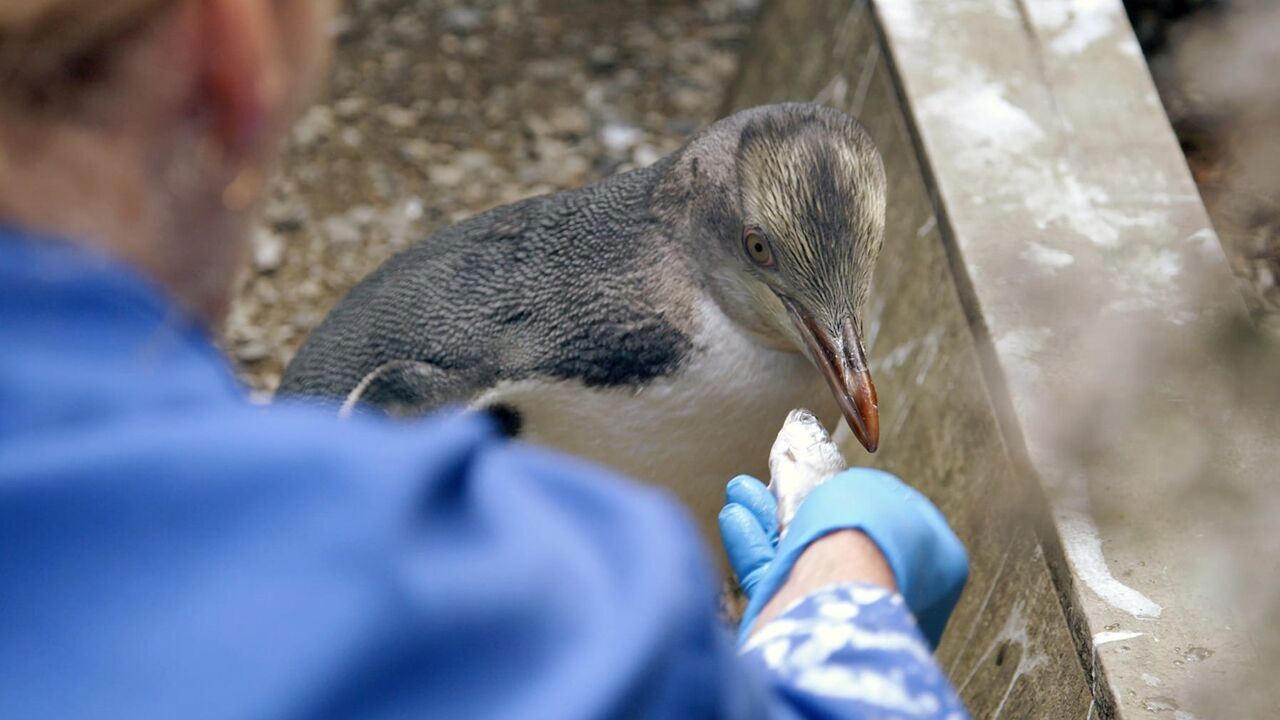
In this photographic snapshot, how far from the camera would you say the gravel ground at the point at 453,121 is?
→ 9.04ft

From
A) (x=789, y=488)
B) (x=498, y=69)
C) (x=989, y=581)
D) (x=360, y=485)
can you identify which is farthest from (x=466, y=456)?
(x=498, y=69)

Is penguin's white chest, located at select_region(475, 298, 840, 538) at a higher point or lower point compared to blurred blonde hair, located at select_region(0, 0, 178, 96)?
lower

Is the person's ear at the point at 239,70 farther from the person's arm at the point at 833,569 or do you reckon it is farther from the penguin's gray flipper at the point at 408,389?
the penguin's gray flipper at the point at 408,389

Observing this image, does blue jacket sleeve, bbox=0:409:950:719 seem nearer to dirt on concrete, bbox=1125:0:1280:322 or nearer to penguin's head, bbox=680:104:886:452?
dirt on concrete, bbox=1125:0:1280:322

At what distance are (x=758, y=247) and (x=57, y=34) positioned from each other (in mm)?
1035

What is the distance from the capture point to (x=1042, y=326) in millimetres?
1616

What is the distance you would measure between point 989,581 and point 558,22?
215 cm

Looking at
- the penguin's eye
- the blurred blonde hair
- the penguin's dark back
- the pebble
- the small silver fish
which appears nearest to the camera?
the blurred blonde hair

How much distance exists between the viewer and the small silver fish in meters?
1.18

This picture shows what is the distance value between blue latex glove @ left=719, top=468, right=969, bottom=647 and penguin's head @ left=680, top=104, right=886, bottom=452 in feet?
0.61

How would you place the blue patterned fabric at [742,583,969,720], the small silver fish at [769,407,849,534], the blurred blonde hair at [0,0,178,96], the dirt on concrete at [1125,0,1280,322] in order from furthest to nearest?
the small silver fish at [769,407,849,534] → the dirt on concrete at [1125,0,1280,322] → the blue patterned fabric at [742,583,969,720] → the blurred blonde hair at [0,0,178,96]

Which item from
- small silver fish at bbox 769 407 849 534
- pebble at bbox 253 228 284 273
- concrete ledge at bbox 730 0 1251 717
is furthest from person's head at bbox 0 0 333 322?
pebble at bbox 253 228 284 273

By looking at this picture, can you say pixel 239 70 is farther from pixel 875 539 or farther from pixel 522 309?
pixel 522 309

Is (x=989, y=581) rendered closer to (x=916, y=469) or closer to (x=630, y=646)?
(x=916, y=469)
